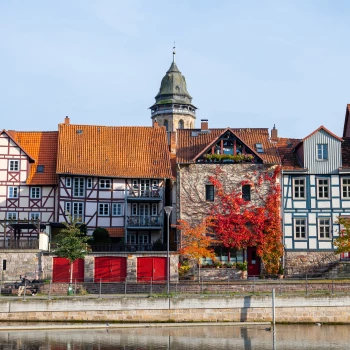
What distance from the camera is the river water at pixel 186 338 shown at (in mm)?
34531

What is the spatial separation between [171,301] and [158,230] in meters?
14.7

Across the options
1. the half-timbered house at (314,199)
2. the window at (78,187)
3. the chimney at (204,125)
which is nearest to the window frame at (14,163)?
the window at (78,187)

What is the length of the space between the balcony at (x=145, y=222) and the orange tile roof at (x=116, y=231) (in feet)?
3.09

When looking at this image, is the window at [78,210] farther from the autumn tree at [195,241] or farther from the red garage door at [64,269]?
the autumn tree at [195,241]

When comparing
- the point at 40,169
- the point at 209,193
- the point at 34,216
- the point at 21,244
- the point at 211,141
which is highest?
the point at 211,141

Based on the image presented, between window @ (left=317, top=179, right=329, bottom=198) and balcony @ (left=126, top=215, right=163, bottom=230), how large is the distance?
1166 centimetres

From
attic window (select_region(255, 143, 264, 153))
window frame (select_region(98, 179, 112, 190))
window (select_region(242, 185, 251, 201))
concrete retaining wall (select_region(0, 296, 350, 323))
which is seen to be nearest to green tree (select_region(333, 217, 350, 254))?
concrete retaining wall (select_region(0, 296, 350, 323))

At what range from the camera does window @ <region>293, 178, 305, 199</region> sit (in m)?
51.7

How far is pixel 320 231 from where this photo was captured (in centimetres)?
5122

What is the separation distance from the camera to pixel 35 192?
55.6 m

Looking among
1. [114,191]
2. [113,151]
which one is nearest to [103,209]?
[114,191]

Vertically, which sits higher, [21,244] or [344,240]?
[344,240]

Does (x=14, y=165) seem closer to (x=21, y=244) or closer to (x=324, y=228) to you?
Answer: (x=21, y=244)

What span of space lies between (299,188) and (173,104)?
184ft
